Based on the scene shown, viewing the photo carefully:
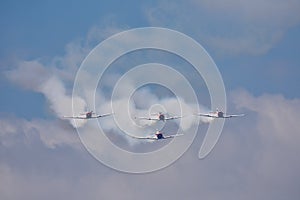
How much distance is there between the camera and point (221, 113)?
130 metres

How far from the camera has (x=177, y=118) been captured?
122 m

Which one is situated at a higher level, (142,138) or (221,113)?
(221,113)

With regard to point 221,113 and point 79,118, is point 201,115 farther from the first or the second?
point 79,118

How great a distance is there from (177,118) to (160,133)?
16.5 feet

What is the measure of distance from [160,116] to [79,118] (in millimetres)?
17756

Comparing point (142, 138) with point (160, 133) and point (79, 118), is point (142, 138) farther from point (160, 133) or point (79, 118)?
point (79, 118)

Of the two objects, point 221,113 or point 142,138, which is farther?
point 221,113

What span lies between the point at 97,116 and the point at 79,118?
4015 mm

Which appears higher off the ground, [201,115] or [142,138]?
[201,115]

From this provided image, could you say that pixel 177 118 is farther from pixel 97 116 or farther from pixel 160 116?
pixel 97 116

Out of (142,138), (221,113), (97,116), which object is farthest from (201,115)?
(97,116)

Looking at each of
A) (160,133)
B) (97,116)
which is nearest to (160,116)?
(160,133)

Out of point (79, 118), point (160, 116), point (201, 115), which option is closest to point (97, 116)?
point (79, 118)

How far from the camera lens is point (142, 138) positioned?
12162cm
